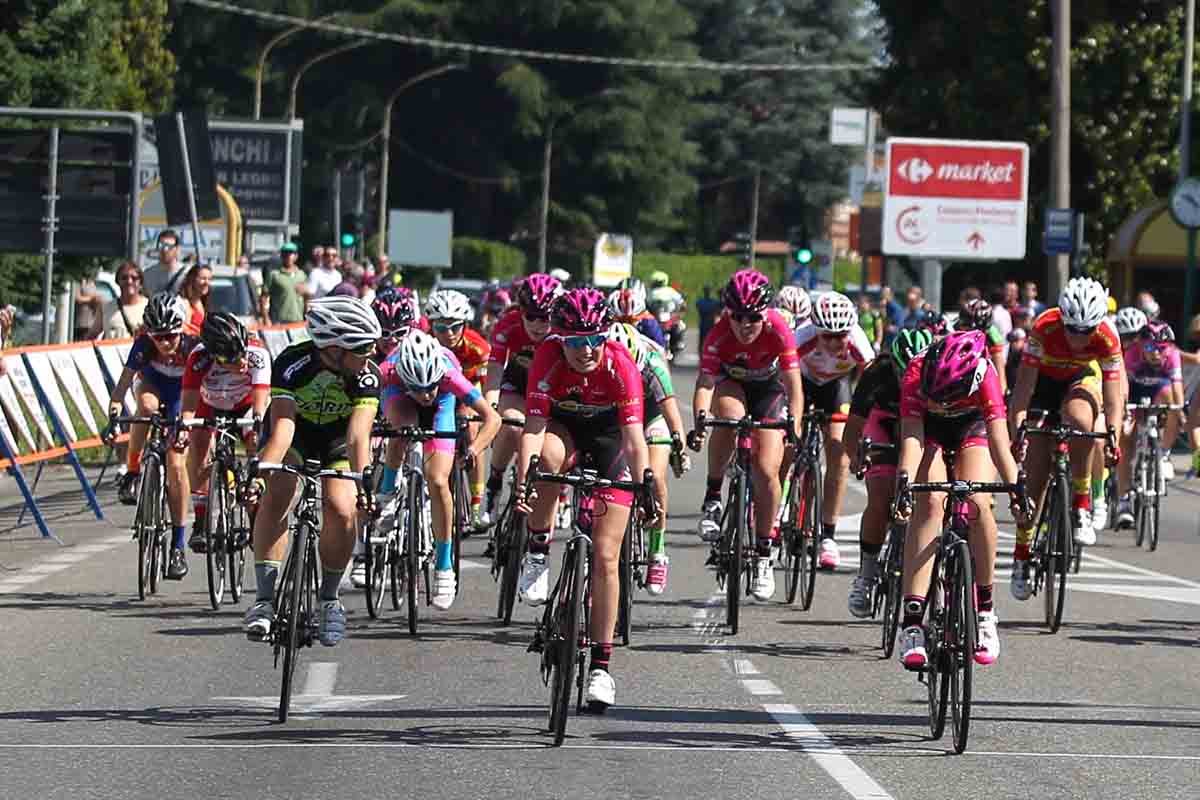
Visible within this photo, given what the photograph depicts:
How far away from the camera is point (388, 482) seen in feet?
47.7

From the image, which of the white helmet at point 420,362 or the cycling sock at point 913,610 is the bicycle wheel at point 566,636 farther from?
the white helmet at point 420,362

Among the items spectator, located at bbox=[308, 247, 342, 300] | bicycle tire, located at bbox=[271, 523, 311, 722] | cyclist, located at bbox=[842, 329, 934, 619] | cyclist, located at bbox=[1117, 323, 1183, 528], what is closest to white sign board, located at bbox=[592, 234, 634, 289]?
spectator, located at bbox=[308, 247, 342, 300]

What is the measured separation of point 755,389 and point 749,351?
235 millimetres

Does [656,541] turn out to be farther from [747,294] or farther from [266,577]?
[266,577]

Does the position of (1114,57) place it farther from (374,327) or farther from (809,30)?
(809,30)

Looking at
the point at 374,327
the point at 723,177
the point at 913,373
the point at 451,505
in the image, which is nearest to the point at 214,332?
the point at 451,505

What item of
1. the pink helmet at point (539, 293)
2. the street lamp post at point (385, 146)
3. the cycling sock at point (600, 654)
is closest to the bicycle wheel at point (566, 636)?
the cycling sock at point (600, 654)

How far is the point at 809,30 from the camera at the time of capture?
114m

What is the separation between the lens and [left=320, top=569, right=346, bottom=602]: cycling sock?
38.4 feet

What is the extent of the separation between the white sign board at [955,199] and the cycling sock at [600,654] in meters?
35.6

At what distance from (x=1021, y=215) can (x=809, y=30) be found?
223 ft

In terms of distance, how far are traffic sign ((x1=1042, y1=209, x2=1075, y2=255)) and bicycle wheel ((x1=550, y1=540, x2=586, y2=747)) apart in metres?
23.9

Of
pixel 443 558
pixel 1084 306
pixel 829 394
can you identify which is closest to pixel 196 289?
pixel 829 394

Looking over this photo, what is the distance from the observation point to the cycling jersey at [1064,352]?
630 inches
